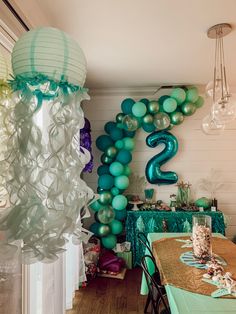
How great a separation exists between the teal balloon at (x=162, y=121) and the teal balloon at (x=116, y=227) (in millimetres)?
1465

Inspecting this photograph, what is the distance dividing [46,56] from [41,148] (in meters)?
0.35

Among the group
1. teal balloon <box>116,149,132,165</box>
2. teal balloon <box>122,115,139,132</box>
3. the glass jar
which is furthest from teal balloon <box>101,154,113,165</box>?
the glass jar

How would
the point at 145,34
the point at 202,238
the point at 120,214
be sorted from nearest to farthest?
the point at 202,238 < the point at 145,34 < the point at 120,214

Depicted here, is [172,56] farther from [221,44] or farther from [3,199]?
[3,199]

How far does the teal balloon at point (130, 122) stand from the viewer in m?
3.45

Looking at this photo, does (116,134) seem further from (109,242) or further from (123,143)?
(109,242)

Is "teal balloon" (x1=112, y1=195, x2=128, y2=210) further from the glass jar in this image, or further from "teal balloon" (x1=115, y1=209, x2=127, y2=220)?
the glass jar

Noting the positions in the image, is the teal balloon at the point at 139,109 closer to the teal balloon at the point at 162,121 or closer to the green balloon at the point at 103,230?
the teal balloon at the point at 162,121

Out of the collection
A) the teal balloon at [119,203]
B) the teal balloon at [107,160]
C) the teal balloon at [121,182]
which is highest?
the teal balloon at [107,160]

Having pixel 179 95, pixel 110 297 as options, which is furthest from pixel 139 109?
pixel 110 297

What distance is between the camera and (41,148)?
93cm

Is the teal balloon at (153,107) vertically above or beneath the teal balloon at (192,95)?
beneath

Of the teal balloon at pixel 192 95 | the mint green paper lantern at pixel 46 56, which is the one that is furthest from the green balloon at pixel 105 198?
the mint green paper lantern at pixel 46 56

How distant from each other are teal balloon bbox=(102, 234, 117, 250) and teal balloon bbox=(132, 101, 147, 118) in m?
1.75
